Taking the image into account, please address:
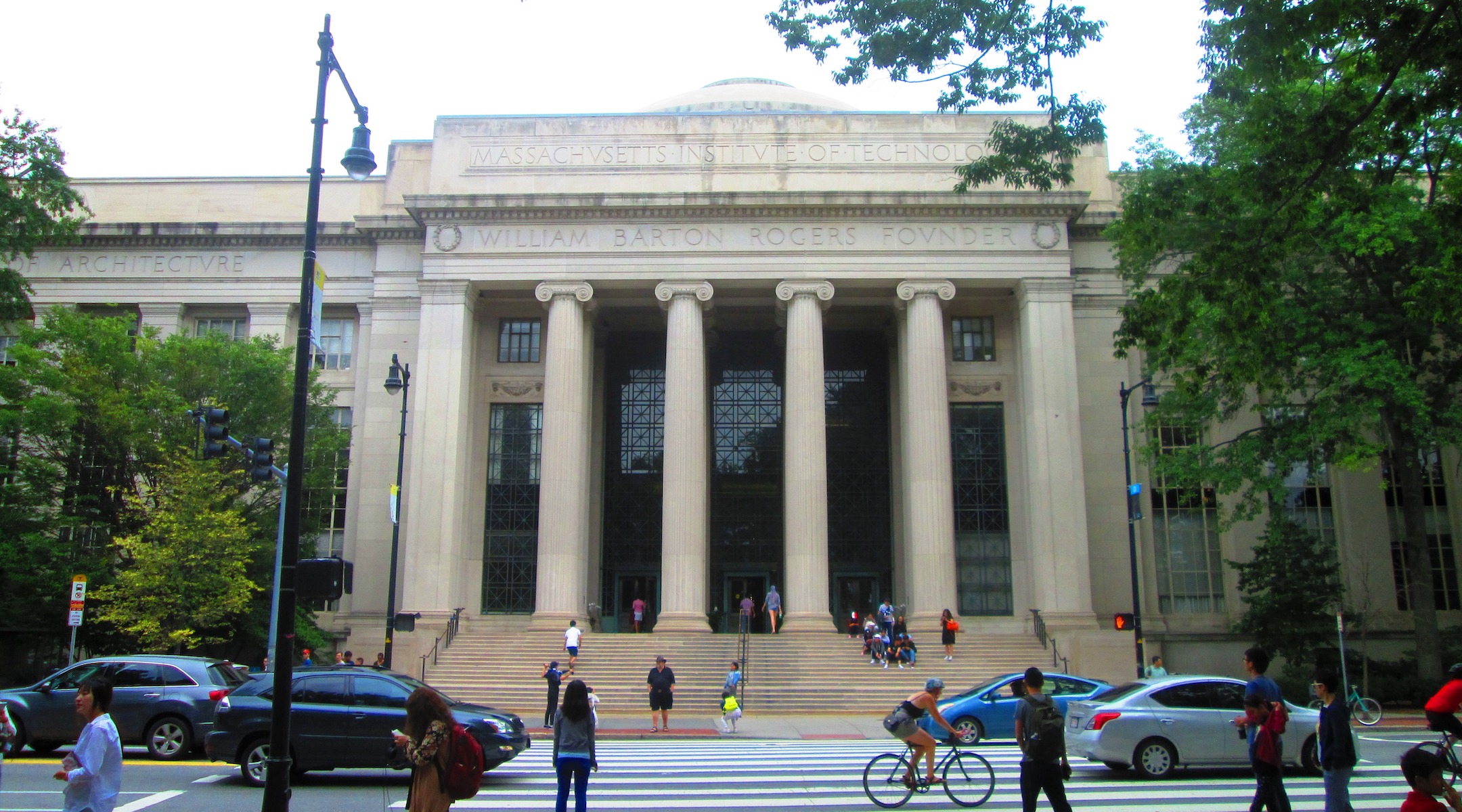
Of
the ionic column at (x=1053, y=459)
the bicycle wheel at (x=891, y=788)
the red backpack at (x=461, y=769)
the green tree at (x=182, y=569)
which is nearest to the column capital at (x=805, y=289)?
the ionic column at (x=1053, y=459)

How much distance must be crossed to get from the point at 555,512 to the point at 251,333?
549 inches

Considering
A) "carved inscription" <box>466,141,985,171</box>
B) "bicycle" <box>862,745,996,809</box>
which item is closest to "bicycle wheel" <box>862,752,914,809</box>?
"bicycle" <box>862,745,996,809</box>

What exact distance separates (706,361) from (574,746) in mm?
31674

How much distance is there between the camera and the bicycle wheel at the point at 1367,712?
25.3 meters

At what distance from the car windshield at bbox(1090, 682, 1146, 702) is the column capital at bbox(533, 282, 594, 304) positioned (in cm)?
2409

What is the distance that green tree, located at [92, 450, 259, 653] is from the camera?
28016mm

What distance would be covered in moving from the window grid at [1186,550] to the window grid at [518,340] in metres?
22.1

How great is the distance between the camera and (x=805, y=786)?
48.6 feet

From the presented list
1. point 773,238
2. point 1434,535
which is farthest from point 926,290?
point 1434,535

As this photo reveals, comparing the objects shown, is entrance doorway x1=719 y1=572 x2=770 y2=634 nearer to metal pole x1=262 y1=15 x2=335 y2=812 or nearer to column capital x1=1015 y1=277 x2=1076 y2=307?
column capital x1=1015 y1=277 x2=1076 y2=307

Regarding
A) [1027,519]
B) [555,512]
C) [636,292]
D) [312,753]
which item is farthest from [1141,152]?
[312,753]

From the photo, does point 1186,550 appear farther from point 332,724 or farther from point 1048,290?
point 332,724

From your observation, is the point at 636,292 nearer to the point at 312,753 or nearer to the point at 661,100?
the point at 661,100

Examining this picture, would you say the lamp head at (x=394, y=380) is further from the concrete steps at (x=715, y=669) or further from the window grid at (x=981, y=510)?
the window grid at (x=981, y=510)
